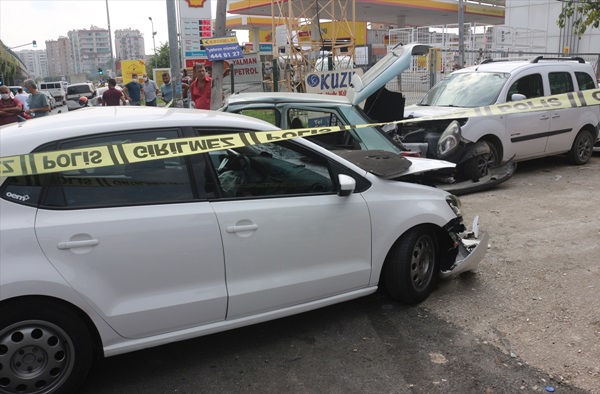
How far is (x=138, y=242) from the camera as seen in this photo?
3.06 meters

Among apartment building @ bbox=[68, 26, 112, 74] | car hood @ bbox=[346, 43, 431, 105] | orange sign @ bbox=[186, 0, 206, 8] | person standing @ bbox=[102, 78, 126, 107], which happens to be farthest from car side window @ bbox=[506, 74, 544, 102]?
apartment building @ bbox=[68, 26, 112, 74]

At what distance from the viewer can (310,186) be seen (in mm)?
3777

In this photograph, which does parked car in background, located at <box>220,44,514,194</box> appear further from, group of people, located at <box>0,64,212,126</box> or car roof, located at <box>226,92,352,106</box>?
group of people, located at <box>0,64,212,126</box>

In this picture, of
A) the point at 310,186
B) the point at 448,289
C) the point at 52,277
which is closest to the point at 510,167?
the point at 448,289

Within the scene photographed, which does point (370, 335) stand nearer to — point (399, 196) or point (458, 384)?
point (458, 384)

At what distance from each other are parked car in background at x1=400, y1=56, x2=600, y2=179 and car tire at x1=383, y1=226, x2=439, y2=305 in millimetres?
3492

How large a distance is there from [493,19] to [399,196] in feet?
117

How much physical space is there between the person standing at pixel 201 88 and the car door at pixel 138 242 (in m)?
8.79

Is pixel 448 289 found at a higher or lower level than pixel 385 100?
lower

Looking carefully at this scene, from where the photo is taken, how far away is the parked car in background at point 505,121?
7.98 meters

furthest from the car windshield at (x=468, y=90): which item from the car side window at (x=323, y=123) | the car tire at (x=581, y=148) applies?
the car side window at (x=323, y=123)

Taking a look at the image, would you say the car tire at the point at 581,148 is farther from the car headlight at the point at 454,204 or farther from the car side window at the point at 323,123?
the car headlight at the point at 454,204

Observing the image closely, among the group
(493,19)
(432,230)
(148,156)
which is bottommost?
(432,230)

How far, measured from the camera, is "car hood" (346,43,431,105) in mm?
6863
